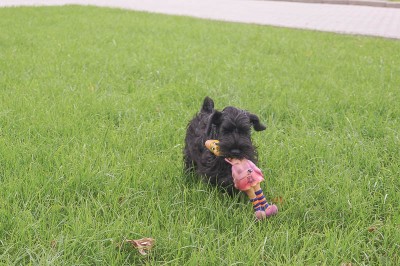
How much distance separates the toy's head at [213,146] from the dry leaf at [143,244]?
2.25 feet

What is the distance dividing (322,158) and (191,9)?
12024mm

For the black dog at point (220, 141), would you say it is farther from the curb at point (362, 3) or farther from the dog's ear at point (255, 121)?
the curb at point (362, 3)

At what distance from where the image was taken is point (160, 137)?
3846 mm

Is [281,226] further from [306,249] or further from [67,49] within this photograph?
[67,49]

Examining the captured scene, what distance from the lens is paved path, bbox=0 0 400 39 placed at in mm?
11344

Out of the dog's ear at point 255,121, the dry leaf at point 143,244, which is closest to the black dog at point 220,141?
the dog's ear at point 255,121

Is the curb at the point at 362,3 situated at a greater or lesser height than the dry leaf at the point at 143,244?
greater

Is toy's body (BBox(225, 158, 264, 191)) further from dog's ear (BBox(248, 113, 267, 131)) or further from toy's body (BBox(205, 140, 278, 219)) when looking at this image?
dog's ear (BBox(248, 113, 267, 131))

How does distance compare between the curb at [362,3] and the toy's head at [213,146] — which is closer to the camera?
the toy's head at [213,146]

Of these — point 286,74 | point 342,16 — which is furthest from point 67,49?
point 342,16

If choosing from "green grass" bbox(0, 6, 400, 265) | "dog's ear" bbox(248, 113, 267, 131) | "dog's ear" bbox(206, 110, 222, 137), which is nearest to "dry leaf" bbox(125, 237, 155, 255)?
"green grass" bbox(0, 6, 400, 265)

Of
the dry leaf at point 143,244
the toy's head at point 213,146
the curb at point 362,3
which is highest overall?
the curb at point 362,3

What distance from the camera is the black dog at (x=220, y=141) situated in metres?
2.63

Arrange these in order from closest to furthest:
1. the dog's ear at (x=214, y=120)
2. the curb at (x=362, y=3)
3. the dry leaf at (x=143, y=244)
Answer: the dry leaf at (x=143, y=244), the dog's ear at (x=214, y=120), the curb at (x=362, y=3)
